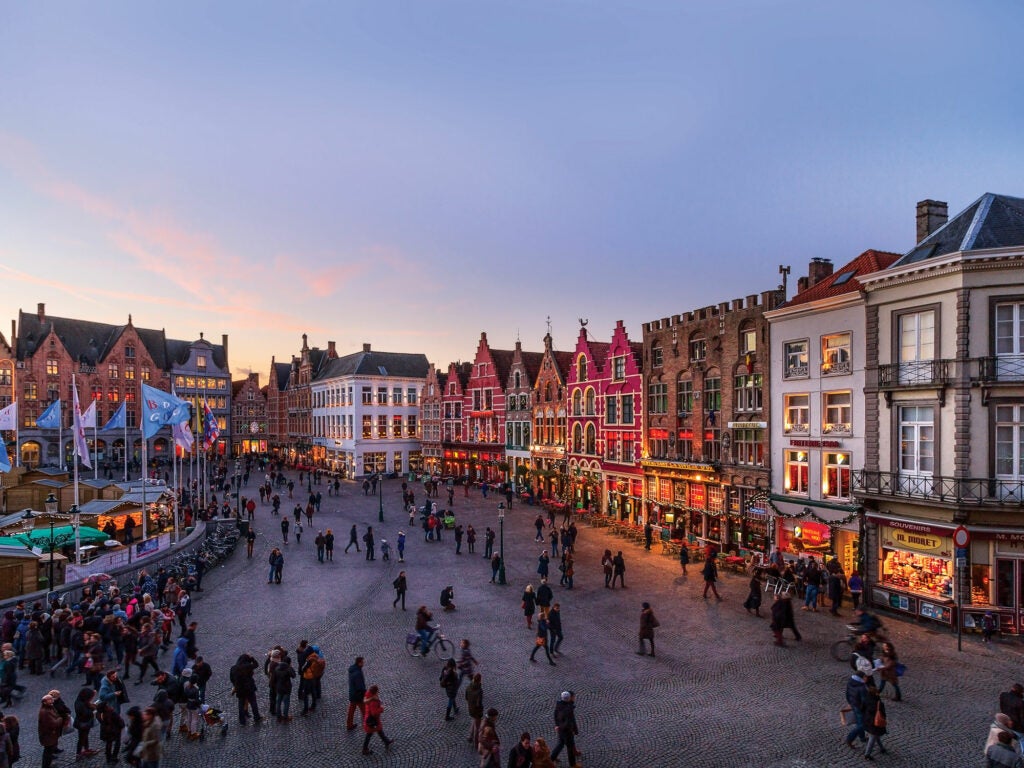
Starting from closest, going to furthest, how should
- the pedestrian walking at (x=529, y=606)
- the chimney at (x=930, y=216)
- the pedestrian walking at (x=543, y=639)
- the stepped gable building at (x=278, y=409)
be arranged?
the pedestrian walking at (x=543, y=639), the pedestrian walking at (x=529, y=606), the chimney at (x=930, y=216), the stepped gable building at (x=278, y=409)

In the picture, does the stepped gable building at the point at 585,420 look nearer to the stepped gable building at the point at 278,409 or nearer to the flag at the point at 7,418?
the flag at the point at 7,418

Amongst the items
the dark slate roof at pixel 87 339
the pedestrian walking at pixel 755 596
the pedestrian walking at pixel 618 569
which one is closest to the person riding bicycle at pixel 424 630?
the pedestrian walking at pixel 618 569

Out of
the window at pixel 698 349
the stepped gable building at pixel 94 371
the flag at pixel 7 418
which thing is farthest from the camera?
the stepped gable building at pixel 94 371

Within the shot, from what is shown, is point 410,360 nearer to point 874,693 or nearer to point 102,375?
point 102,375

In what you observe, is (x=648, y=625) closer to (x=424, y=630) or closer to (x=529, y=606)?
(x=529, y=606)

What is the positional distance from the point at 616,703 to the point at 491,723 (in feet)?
15.5

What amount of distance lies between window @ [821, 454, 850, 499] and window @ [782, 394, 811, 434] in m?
1.68

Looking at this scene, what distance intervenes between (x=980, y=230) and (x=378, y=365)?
196 feet

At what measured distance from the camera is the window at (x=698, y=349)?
32500 millimetres

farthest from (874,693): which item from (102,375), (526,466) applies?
(102,375)

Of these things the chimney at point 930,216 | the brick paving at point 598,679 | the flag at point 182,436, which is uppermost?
the chimney at point 930,216

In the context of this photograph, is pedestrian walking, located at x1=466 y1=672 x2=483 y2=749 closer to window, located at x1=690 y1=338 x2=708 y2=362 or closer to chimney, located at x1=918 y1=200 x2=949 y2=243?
window, located at x1=690 y1=338 x2=708 y2=362

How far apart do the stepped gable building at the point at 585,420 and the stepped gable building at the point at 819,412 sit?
50.0 feet

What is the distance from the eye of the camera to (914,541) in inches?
805
